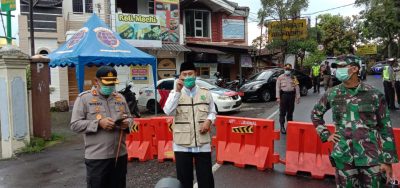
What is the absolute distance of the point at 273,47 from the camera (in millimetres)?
29109

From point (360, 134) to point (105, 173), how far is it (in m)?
2.39

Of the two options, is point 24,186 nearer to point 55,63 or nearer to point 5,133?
point 5,133

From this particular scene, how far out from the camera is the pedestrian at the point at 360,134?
3426mm

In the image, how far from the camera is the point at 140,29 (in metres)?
21.2

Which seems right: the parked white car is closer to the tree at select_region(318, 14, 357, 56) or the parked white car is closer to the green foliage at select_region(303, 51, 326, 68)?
the green foliage at select_region(303, 51, 326, 68)

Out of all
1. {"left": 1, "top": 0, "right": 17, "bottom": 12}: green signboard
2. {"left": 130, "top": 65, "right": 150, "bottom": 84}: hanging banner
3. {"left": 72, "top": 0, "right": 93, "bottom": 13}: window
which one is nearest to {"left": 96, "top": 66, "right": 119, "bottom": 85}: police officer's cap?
{"left": 1, "top": 0, "right": 17, "bottom": 12}: green signboard

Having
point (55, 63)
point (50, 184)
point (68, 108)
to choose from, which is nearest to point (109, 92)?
point (50, 184)

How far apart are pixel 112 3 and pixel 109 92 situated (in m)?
18.0

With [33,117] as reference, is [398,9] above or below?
above

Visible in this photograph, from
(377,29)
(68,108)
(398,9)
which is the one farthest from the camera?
(377,29)

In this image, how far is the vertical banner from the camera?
22.6 meters

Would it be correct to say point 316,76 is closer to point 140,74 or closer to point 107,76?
point 140,74

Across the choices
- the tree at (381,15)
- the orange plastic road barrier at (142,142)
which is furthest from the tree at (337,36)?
the orange plastic road barrier at (142,142)

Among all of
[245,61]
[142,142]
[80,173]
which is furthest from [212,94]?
[245,61]
